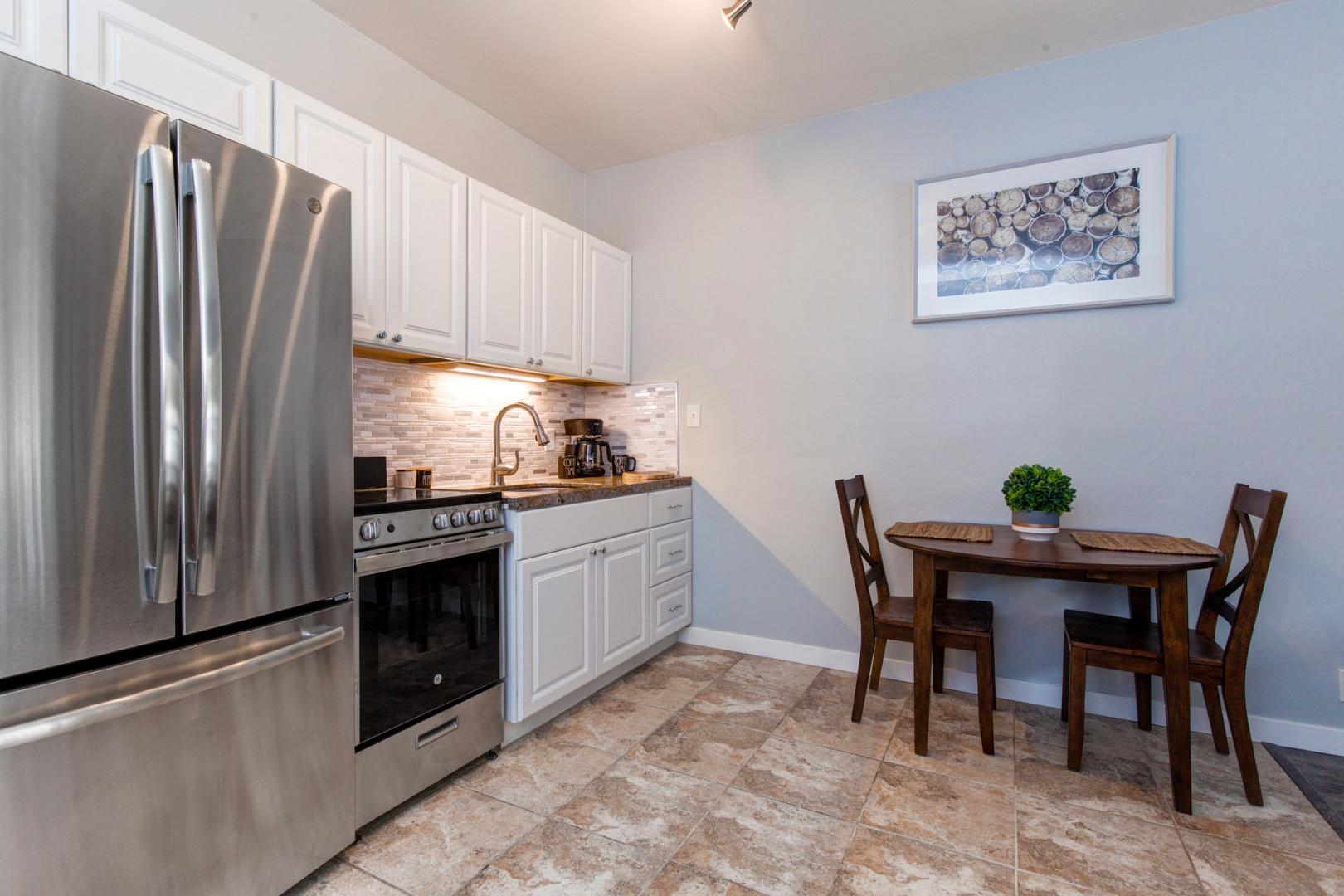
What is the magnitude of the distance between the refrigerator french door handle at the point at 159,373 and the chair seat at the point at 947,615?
2160mm

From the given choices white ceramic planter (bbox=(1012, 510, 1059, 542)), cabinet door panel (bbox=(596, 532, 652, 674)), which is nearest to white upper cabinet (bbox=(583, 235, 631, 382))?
cabinet door panel (bbox=(596, 532, 652, 674))

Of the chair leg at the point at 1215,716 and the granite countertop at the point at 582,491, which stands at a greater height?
the granite countertop at the point at 582,491

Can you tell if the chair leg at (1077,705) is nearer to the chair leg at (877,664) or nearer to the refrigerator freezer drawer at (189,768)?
the chair leg at (877,664)

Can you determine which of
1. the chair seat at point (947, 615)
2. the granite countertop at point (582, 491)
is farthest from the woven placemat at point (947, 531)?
the granite countertop at point (582, 491)

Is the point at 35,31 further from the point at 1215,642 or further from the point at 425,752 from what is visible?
the point at 1215,642

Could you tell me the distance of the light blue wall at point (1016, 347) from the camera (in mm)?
2209

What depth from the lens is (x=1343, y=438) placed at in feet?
7.09

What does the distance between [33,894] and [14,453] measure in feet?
2.48

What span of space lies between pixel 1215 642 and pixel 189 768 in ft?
9.54

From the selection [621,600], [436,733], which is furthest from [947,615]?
[436,733]

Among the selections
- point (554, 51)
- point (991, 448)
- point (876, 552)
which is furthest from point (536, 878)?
point (554, 51)

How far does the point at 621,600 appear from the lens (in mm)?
2709

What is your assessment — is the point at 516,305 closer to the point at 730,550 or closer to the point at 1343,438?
the point at 730,550

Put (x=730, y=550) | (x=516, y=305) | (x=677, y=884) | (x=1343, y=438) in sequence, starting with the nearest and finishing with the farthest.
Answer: (x=677, y=884), (x=1343, y=438), (x=516, y=305), (x=730, y=550)
